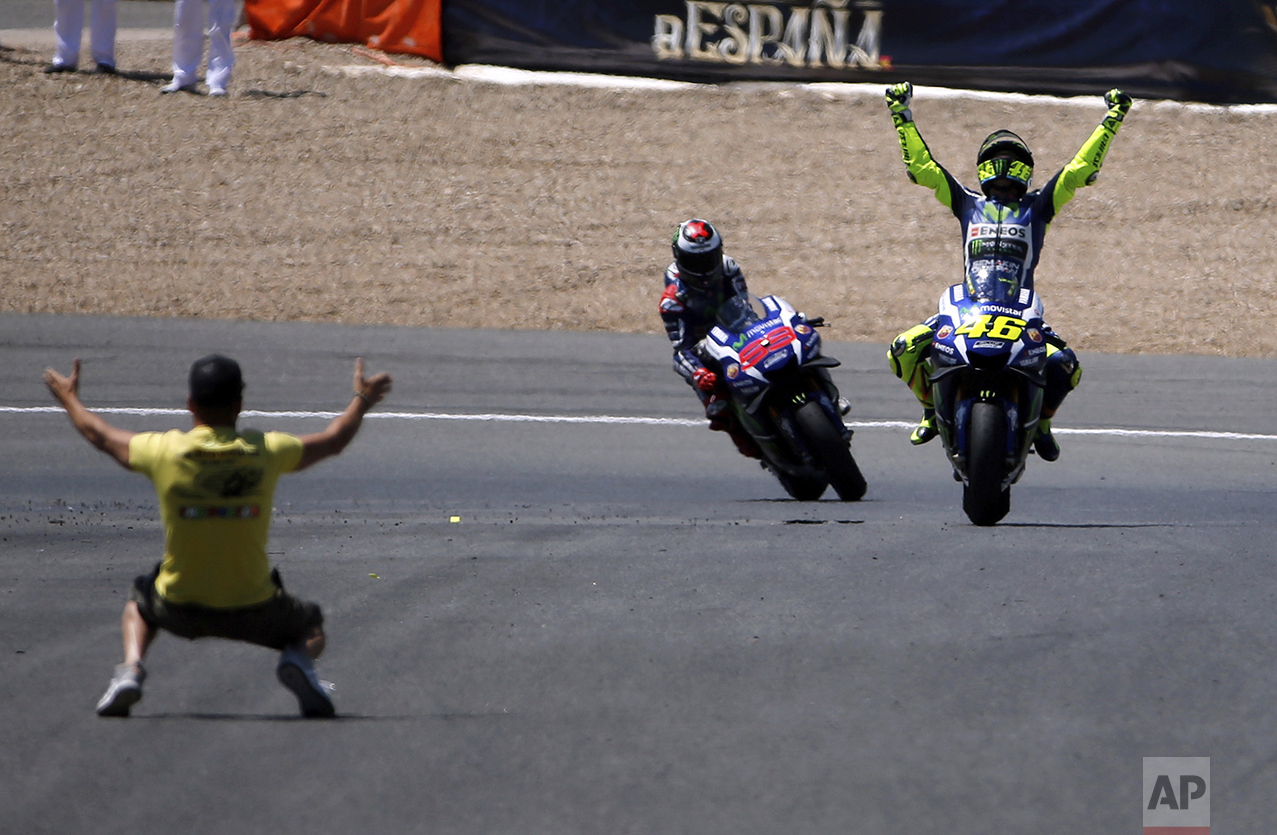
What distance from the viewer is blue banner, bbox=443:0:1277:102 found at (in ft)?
70.1

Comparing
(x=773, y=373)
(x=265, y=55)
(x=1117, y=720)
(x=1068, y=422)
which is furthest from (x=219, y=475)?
(x=265, y=55)

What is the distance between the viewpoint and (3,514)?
8.88 m

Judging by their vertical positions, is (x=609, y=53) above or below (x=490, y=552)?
above

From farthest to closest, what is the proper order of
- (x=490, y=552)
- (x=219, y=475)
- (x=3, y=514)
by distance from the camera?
(x=3, y=514) → (x=490, y=552) → (x=219, y=475)

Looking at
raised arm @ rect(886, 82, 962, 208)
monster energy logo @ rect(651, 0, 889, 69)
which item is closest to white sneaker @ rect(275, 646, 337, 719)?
raised arm @ rect(886, 82, 962, 208)

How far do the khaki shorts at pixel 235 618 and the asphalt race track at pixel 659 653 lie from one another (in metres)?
0.29

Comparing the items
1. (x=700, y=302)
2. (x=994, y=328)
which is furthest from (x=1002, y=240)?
(x=700, y=302)

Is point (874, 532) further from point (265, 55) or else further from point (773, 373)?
point (265, 55)

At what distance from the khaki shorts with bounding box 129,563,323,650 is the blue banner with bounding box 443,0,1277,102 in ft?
58.2

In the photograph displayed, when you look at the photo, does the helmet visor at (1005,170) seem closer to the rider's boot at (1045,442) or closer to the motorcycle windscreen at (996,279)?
the motorcycle windscreen at (996,279)

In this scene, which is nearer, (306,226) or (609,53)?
(306,226)

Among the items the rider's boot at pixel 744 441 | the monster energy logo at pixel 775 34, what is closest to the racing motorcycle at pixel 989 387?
the rider's boot at pixel 744 441

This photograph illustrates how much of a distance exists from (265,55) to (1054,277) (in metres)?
12.0

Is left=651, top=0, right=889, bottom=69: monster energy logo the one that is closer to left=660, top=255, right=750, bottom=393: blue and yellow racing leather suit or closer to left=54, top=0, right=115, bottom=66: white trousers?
left=54, top=0, right=115, bottom=66: white trousers
